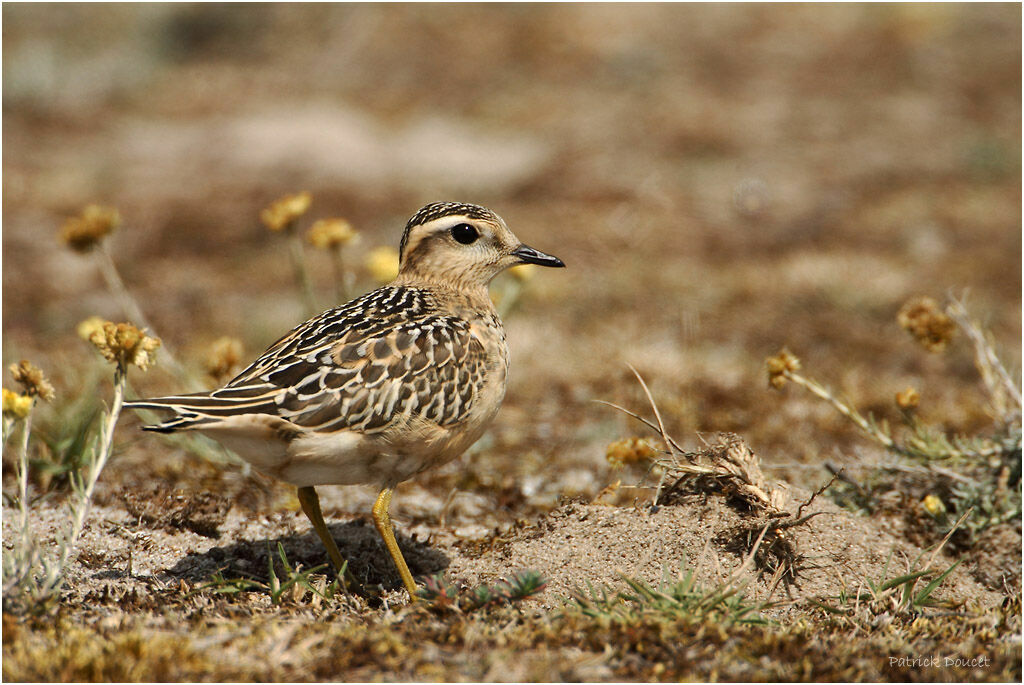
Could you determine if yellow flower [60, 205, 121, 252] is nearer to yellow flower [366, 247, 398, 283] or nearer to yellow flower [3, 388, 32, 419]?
yellow flower [366, 247, 398, 283]

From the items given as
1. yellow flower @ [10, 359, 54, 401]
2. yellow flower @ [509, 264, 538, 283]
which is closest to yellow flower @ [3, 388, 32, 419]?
yellow flower @ [10, 359, 54, 401]

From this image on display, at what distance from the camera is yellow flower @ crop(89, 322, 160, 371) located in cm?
437

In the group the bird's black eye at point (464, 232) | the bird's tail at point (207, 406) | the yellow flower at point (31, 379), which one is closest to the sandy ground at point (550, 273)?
the bird's tail at point (207, 406)

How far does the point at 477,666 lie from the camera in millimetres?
3727

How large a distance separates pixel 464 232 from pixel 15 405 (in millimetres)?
2412

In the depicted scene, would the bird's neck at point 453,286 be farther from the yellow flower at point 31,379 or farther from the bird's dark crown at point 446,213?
the yellow flower at point 31,379

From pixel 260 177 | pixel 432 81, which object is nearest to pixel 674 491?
pixel 260 177

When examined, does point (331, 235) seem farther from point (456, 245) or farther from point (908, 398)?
point (908, 398)

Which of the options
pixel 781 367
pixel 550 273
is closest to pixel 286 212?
pixel 781 367

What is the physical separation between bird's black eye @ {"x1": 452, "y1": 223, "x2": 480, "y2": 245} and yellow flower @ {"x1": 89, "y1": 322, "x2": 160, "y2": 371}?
1801mm

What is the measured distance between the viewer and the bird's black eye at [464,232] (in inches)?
222

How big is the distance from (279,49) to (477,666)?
1759 cm

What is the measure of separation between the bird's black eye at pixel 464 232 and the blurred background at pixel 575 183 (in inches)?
62.6

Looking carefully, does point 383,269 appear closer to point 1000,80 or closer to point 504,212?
point 504,212
